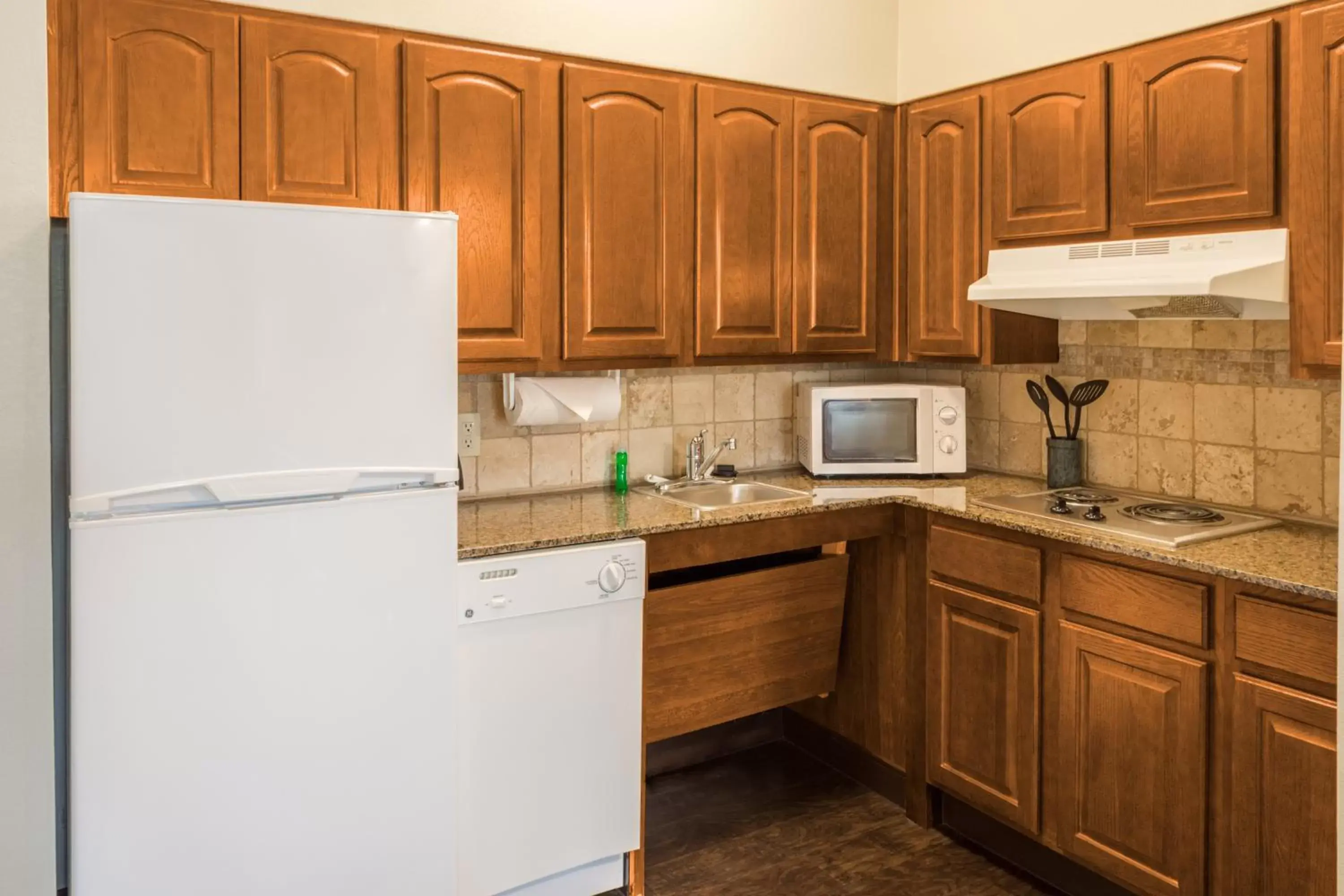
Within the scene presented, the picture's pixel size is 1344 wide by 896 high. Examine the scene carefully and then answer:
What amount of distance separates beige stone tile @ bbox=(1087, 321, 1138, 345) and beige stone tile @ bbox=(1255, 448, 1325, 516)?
48 centimetres

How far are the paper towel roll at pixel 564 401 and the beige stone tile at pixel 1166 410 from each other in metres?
1.54

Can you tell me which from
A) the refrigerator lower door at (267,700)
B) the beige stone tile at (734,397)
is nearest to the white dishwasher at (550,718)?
the refrigerator lower door at (267,700)

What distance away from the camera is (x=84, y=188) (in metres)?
2.14

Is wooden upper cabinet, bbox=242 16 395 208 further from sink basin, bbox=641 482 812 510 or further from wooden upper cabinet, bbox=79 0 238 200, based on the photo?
sink basin, bbox=641 482 812 510

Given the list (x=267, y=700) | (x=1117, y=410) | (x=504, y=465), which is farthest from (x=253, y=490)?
(x=1117, y=410)

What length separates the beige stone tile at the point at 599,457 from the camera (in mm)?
3148

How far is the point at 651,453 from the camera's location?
3.29 m

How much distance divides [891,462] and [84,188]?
Answer: 2352mm

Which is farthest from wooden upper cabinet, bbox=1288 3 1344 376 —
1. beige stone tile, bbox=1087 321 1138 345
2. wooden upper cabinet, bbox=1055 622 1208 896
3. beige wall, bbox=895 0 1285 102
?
wooden upper cabinet, bbox=1055 622 1208 896

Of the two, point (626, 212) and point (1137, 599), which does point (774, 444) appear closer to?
point (626, 212)

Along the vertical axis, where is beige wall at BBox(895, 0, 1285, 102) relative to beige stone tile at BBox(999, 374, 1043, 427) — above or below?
above

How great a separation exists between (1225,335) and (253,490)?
2.44m

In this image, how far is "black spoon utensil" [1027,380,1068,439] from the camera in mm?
3086

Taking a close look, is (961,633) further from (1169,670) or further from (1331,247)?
(1331,247)
